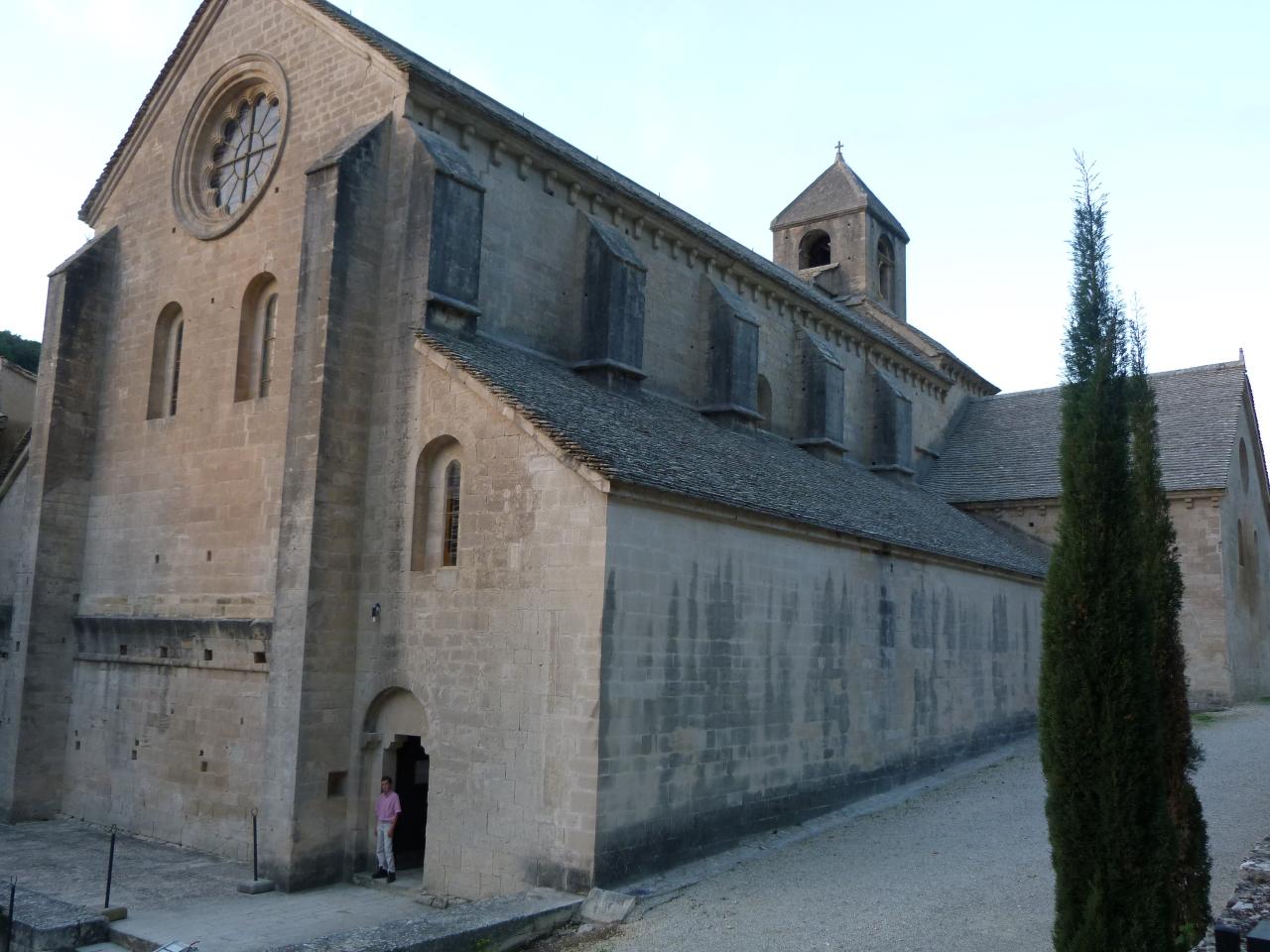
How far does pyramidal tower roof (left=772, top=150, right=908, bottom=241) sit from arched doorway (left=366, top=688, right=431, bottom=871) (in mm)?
27241

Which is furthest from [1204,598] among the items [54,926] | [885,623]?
[54,926]

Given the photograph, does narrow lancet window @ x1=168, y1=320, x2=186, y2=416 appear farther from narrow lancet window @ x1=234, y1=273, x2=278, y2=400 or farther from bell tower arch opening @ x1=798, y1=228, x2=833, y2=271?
bell tower arch opening @ x1=798, y1=228, x2=833, y2=271

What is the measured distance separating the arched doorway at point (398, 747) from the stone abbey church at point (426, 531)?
0.07 m

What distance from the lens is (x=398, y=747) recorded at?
14359 mm

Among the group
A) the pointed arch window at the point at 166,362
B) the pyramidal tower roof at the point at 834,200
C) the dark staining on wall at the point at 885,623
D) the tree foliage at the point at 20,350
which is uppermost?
the pyramidal tower roof at the point at 834,200

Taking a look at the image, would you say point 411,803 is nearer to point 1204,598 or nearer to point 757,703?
point 757,703

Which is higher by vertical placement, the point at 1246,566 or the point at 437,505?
the point at 1246,566

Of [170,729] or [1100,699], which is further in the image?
[170,729]

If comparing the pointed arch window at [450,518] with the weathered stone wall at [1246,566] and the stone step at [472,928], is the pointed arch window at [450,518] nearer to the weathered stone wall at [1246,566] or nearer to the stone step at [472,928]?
the stone step at [472,928]

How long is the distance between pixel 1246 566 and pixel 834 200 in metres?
17.5

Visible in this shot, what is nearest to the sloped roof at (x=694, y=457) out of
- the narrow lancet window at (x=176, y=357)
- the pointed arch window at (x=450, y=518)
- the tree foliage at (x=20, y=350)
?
the pointed arch window at (x=450, y=518)

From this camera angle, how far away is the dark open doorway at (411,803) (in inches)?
589

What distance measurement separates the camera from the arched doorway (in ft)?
46.2

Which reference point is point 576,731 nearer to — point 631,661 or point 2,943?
point 631,661
